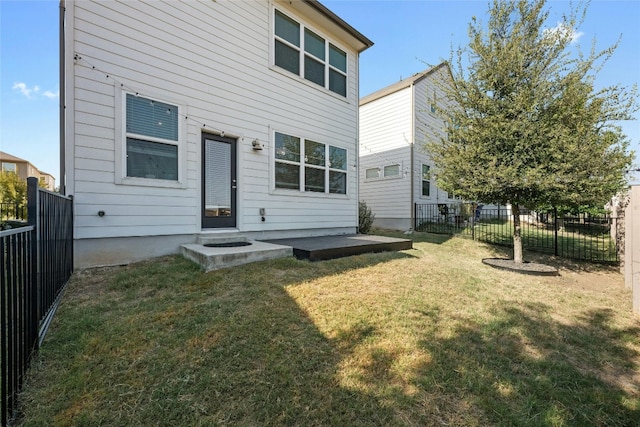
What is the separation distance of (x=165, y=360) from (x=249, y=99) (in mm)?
5413

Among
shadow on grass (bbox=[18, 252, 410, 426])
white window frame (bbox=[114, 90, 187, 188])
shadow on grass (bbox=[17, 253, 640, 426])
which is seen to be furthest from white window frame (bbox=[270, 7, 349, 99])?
shadow on grass (bbox=[17, 253, 640, 426])

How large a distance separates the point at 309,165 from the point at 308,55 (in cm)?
286

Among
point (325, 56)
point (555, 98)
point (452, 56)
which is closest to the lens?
point (555, 98)

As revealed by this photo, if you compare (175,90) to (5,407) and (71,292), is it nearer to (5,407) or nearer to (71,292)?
(71,292)

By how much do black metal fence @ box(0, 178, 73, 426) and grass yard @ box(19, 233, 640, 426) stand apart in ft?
0.50

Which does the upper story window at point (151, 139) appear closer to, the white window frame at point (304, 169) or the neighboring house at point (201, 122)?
the neighboring house at point (201, 122)

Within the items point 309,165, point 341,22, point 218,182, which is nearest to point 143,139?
point 218,182

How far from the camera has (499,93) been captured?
18.5 feet

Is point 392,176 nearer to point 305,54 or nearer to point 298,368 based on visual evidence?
point 305,54

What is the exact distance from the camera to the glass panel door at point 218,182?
18.2 ft

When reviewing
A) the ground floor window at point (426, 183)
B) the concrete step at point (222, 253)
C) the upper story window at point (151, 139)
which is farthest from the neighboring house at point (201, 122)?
the ground floor window at point (426, 183)

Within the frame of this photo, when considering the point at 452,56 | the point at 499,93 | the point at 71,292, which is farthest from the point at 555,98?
the point at 71,292

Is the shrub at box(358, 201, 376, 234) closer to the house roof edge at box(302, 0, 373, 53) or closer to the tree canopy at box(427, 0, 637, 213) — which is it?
the tree canopy at box(427, 0, 637, 213)

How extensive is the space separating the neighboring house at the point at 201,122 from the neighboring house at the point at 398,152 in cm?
400
